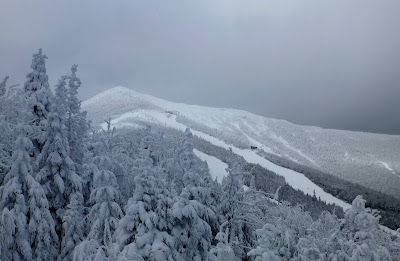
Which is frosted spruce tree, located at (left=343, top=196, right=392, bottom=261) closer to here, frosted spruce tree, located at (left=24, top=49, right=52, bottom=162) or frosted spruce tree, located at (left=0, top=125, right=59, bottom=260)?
frosted spruce tree, located at (left=0, top=125, right=59, bottom=260)

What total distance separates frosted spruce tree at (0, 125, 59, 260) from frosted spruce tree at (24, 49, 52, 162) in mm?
1116

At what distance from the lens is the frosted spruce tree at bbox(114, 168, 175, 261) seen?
1243 cm

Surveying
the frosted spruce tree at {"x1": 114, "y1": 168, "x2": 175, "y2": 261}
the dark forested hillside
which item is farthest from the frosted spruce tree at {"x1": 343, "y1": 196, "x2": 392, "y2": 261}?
the frosted spruce tree at {"x1": 114, "y1": 168, "x2": 175, "y2": 261}

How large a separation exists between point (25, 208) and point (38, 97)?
542 centimetres

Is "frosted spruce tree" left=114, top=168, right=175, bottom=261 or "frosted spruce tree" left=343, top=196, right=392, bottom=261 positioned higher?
"frosted spruce tree" left=343, top=196, right=392, bottom=261

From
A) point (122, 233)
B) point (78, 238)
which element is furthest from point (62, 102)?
point (122, 233)

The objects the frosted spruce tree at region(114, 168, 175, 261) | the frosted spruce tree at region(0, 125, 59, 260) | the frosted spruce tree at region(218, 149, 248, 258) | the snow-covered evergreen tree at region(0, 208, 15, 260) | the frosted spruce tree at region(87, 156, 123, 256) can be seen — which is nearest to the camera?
the frosted spruce tree at region(114, 168, 175, 261)

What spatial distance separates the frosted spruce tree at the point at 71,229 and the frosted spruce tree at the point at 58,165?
39.5 inches

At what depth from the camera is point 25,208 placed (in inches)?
660

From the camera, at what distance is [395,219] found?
74.9 meters

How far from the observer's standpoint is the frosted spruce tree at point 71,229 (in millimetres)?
17875

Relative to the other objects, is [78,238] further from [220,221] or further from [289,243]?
[289,243]

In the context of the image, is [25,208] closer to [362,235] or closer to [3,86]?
[3,86]

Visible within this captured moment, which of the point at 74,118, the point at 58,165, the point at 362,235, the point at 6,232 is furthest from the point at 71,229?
the point at 362,235
